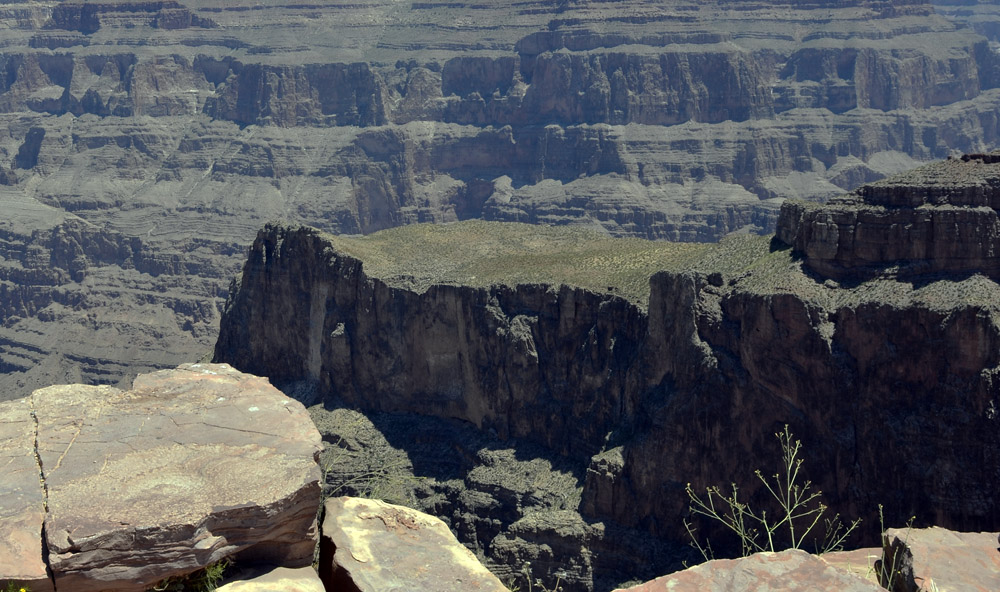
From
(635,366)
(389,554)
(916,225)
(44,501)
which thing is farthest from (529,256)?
(44,501)

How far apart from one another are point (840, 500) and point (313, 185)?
14334 centimetres

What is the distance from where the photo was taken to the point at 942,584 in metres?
20.2

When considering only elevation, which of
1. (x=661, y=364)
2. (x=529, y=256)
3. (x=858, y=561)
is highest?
(x=858, y=561)

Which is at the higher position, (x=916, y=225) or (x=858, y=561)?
(x=916, y=225)

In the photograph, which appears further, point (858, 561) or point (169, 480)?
point (858, 561)

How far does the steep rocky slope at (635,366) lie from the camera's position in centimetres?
5322

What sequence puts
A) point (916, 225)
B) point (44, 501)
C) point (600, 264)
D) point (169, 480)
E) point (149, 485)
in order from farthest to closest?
point (600, 264) < point (916, 225) < point (169, 480) < point (149, 485) < point (44, 501)

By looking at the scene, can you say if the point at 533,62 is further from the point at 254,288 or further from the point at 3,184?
the point at 254,288

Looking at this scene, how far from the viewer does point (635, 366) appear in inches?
2569

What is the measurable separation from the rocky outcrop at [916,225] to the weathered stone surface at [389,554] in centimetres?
3637

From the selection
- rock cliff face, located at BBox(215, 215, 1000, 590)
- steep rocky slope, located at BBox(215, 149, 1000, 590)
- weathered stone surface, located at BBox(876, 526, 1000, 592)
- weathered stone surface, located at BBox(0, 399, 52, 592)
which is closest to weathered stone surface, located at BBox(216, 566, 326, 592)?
weathered stone surface, located at BBox(0, 399, 52, 592)

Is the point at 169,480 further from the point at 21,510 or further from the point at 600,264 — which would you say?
the point at 600,264

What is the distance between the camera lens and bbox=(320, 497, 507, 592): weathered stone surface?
2061 cm

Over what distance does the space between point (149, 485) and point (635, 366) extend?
46.0m
